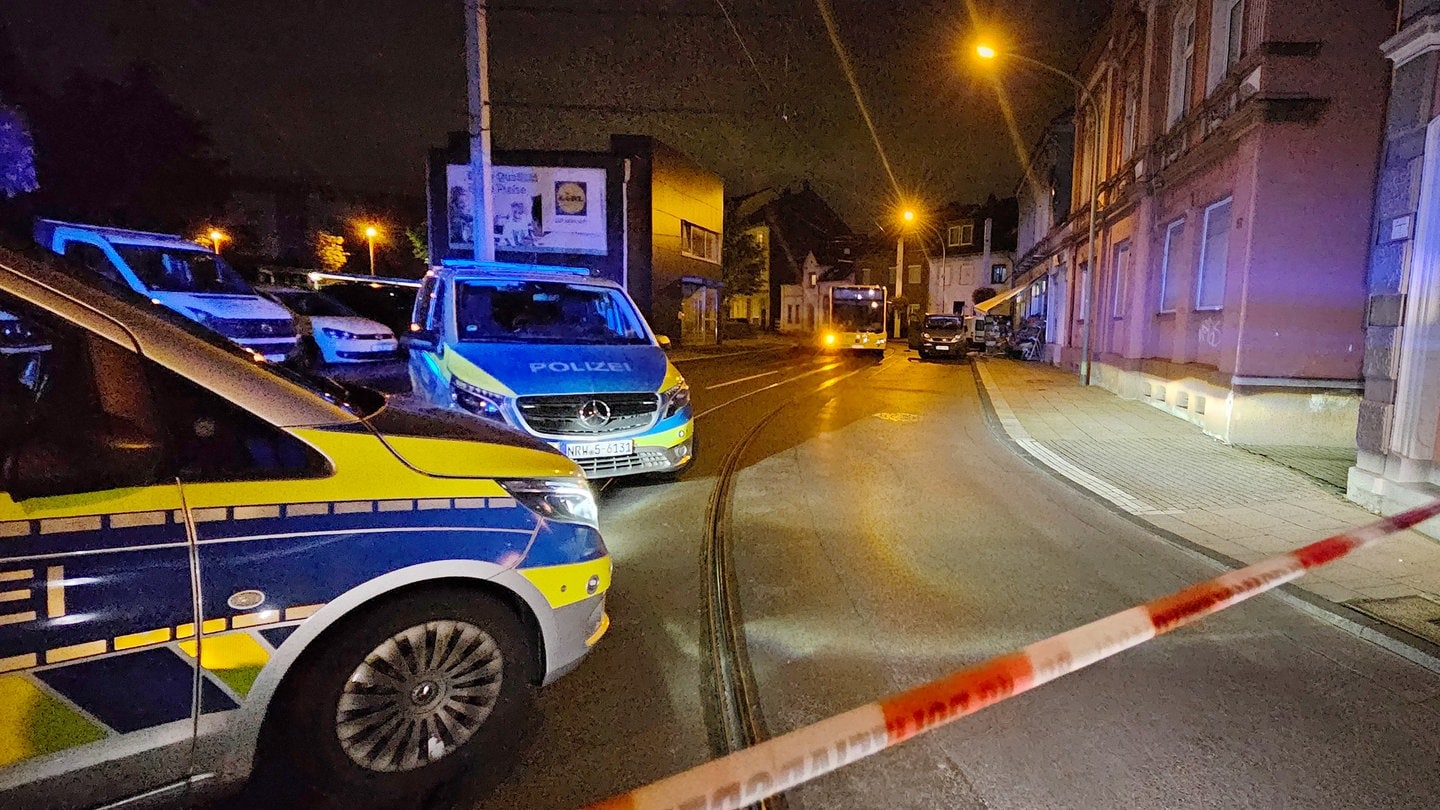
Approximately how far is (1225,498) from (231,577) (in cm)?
823

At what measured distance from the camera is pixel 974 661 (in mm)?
3824

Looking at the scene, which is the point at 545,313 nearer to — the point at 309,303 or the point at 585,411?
the point at 585,411

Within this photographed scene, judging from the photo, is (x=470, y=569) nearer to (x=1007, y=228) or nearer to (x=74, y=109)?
(x=74, y=109)

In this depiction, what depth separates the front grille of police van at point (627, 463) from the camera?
6.30 m

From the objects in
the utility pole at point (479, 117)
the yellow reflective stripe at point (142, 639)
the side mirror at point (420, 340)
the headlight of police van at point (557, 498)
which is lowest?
the yellow reflective stripe at point (142, 639)

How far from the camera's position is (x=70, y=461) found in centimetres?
211

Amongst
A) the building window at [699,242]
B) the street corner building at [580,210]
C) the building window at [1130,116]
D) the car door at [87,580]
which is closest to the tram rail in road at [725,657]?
the car door at [87,580]

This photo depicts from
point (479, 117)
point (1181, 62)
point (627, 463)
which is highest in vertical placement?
point (1181, 62)

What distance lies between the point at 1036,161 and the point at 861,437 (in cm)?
2706

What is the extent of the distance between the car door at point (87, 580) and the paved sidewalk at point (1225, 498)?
604cm

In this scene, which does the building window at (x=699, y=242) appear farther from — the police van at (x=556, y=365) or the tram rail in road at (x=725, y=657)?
the tram rail in road at (x=725, y=657)

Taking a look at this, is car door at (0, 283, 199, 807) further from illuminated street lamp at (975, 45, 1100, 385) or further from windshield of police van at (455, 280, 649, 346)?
illuminated street lamp at (975, 45, 1100, 385)

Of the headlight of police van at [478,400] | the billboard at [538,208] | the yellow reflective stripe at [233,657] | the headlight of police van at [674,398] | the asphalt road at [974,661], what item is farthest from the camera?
the billboard at [538,208]

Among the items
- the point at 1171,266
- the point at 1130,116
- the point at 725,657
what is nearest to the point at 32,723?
the point at 725,657
